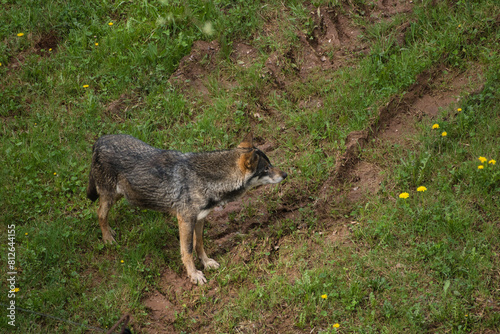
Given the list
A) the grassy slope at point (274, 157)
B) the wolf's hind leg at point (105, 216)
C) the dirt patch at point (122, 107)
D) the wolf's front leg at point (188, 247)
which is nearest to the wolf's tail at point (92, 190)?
the wolf's hind leg at point (105, 216)

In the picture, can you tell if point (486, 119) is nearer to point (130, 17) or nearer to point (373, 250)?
point (373, 250)

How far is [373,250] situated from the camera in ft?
21.5

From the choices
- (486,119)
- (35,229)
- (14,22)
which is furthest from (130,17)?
(486,119)

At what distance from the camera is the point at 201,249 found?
7051mm

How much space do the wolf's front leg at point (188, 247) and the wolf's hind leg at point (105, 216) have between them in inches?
46.6

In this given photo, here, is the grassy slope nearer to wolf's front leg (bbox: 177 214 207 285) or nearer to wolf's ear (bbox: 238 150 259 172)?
wolf's front leg (bbox: 177 214 207 285)

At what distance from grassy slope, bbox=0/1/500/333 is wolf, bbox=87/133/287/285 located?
2.02ft

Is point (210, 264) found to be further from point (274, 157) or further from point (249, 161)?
point (274, 157)

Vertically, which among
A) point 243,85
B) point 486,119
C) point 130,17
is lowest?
point 486,119

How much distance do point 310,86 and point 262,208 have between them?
268 centimetres

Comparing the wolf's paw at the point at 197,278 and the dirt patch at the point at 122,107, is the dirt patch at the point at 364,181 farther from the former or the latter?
the dirt patch at the point at 122,107

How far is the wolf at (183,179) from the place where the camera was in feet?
22.2

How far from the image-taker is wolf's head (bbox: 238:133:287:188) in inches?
262

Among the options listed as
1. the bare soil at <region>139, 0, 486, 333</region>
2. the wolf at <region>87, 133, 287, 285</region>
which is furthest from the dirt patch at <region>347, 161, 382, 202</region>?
the wolf at <region>87, 133, 287, 285</region>
